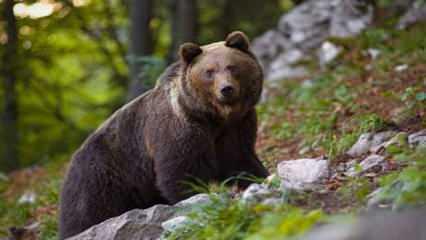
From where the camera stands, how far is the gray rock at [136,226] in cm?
607

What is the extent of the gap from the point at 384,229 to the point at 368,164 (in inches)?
104

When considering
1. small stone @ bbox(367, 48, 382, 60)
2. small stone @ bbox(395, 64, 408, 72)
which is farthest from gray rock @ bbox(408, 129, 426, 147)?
small stone @ bbox(367, 48, 382, 60)

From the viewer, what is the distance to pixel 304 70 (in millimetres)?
13047

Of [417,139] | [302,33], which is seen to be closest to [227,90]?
[417,139]

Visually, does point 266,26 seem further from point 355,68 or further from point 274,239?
point 274,239

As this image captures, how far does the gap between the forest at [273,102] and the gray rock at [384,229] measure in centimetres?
4

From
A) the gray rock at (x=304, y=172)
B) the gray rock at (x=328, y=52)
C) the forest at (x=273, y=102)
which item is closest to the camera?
the forest at (x=273, y=102)

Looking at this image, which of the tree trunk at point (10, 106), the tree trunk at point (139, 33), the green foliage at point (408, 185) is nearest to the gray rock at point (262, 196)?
the green foliage at point (408, 185)

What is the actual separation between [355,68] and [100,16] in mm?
6702

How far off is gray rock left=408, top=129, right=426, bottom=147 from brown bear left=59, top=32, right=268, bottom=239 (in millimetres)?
1439

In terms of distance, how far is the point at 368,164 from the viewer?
625 centimetres

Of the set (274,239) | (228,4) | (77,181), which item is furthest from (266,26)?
(274,239)

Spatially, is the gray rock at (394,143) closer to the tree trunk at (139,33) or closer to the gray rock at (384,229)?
the gray rock at (384,229)

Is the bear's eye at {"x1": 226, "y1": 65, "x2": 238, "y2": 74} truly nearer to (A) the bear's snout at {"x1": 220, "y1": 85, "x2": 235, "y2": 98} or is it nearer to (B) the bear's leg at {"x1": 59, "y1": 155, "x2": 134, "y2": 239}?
(A) the bear's snout at {"x1": 220, "y1": 85, "x2": 235, "y2": 98}
